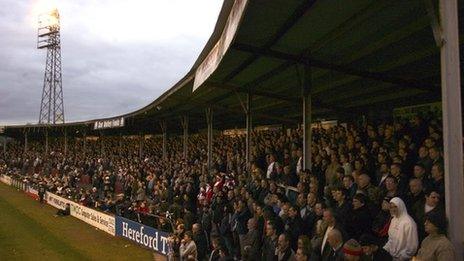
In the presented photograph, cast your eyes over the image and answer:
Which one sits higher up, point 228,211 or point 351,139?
point 351,139

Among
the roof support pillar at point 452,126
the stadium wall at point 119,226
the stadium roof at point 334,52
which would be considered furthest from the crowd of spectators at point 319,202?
the stadium roof at point 334,52

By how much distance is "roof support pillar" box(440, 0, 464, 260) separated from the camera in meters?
4.83

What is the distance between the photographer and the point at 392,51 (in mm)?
9586

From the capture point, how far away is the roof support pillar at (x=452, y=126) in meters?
4.83

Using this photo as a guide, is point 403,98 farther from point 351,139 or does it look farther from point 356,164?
point 356,164

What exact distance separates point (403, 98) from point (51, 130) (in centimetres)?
3448

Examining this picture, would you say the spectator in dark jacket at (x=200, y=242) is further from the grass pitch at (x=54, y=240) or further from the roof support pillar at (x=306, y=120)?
the grass pitch at (x=54, y=240)

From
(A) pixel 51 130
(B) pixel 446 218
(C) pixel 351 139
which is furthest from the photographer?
(A) pixel 51 130

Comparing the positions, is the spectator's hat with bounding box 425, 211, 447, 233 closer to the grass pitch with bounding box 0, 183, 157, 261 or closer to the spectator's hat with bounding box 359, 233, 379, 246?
the spectator's hat with bounding box 359, 233, 379, 246

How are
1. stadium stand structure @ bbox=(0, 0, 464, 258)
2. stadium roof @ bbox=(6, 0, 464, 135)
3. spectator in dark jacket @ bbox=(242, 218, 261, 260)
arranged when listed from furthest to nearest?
spectator in dark jacket @ bbox=(242, 218, 261, 260), stadium roof @ bbox=(6, 0, 464, 135), stadium stand structure @ bbox=(0, 0, 464, 258)

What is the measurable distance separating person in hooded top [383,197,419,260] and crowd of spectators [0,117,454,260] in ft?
0.04

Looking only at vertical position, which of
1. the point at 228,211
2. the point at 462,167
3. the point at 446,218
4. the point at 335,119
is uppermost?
the point at 335,119

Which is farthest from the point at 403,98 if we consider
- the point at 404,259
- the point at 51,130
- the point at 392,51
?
the point at 51,130

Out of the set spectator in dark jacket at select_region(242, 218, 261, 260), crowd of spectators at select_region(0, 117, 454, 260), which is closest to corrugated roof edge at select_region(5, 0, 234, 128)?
crowd of spectators at select_region(0, 117, 454, 260)
